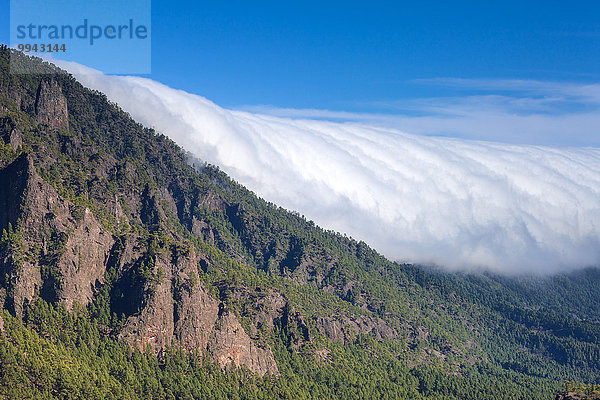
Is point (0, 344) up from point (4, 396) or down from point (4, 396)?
up

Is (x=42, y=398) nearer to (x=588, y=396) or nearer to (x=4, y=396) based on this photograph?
(x=4, y=396)

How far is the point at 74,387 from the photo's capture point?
199 metres

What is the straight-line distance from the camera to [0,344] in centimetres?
19375

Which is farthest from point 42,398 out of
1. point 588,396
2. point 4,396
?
point 588,396

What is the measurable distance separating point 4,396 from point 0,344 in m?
18.6

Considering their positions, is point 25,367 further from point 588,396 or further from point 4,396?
point 588,396

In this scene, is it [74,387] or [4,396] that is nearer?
[4,396]

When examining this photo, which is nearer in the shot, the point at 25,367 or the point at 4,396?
the point at 4,396

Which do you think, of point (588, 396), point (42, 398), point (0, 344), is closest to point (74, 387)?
point (42, 398)

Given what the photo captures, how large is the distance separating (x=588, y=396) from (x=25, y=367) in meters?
157

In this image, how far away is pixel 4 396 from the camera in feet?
592

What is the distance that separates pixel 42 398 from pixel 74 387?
11.8 m

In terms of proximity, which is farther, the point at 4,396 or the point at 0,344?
the point at 0,344

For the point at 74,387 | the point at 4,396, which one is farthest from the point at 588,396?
the point at 4,396
